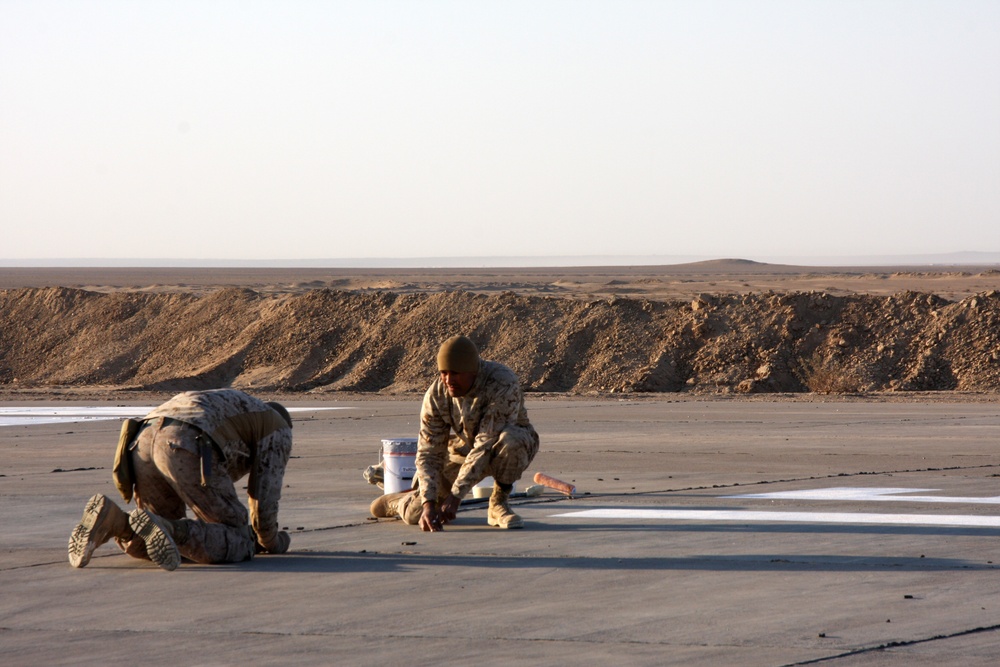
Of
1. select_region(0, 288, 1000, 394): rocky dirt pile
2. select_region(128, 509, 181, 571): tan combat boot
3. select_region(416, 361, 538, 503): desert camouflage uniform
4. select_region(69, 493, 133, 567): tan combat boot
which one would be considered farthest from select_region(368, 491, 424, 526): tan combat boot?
select_region(0, 288, 1000, 394): rocky dirt pile

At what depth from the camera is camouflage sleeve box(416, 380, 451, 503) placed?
1120cm

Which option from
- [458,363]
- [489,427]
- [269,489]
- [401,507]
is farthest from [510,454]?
[269,489]

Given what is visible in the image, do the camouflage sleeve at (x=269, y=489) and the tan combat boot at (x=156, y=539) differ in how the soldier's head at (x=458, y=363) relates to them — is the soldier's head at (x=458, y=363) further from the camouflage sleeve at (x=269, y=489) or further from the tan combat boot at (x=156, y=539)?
the tan combat boot at (x=156, y=539)

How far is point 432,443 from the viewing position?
11.3 meters

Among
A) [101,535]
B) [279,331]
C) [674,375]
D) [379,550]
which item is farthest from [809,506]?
[279,331]

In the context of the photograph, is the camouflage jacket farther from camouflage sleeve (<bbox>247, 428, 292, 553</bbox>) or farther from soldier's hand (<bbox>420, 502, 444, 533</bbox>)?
soldier's hand (<bbox>420, 502, 444, 533</bbox>)

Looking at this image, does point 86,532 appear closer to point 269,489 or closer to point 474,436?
point 269,489

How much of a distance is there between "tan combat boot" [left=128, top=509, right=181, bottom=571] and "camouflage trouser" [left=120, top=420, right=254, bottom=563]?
30 cm

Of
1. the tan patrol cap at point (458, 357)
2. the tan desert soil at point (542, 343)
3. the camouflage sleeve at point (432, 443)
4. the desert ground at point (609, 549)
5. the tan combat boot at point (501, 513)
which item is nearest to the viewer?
the desert ground at point (609, 549)

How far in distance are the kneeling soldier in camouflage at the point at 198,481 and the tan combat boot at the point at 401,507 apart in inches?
64.5

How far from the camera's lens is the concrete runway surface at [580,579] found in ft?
23.7

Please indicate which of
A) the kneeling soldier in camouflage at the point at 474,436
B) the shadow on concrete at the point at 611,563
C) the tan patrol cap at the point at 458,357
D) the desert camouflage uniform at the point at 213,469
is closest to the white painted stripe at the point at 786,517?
the kneeling soldier in camouflage at the point at 474,436

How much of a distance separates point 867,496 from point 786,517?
1864 mm

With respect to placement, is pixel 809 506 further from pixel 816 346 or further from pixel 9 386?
pixel 9 386
